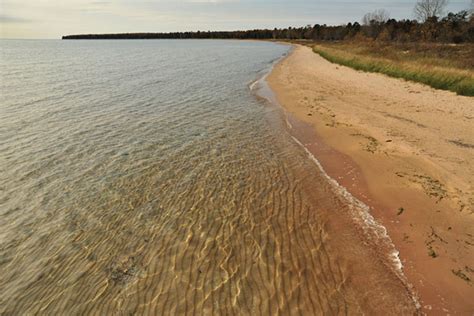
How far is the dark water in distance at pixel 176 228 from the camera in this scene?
627 cm

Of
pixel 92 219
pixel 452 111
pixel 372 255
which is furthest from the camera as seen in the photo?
pixel 452 111

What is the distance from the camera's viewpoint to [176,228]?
27.8 feet

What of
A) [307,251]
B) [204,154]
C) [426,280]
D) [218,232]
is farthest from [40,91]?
[426,280]

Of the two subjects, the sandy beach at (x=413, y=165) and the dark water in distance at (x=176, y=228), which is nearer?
the dark water in distance at (x=176, y=228)

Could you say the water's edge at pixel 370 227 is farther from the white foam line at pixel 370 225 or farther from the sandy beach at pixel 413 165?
the sandy beach at pixel 413 165

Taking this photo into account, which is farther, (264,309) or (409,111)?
(409,111)

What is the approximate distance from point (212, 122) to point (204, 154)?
4.94m

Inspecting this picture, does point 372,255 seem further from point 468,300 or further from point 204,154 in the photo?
point 204,154

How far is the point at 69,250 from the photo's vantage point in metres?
7.64

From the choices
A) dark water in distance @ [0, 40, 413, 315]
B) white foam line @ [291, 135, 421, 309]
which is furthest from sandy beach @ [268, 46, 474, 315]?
dark water in distance @ [0, 40, 413, 315]

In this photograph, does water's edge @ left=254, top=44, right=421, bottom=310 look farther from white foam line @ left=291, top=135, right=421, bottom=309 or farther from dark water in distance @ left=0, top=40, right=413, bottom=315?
dark water in distance @ left=0, top=40, right=413, bottom=315

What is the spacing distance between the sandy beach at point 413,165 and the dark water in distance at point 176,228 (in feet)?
2.83

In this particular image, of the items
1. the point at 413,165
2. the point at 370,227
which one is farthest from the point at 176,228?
the point at 413,165

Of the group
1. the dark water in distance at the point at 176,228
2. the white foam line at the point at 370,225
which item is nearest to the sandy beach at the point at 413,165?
the white foam line at the point at 370,225
